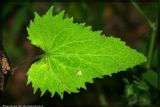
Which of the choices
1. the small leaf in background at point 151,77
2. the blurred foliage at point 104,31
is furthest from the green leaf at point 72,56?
the small leaf in background at point 151,77

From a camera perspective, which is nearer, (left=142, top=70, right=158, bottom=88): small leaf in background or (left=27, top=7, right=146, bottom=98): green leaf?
(left=27, top=7, right=146, bottom=98): green leaf

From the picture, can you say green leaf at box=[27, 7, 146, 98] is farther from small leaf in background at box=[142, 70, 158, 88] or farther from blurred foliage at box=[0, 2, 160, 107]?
small leaf in background at box=[142, 70, 158, 88]

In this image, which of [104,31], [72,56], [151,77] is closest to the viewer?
[72,56]

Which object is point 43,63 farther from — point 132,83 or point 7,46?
point 7,46

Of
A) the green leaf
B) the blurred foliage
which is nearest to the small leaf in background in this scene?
the blurred foliage

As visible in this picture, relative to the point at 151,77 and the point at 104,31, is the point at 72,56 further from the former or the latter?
the point at 104,31

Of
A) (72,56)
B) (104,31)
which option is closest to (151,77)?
(72,56)

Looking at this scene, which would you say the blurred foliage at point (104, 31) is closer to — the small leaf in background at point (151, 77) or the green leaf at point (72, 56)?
the small leaf in background at point (151, 77)
